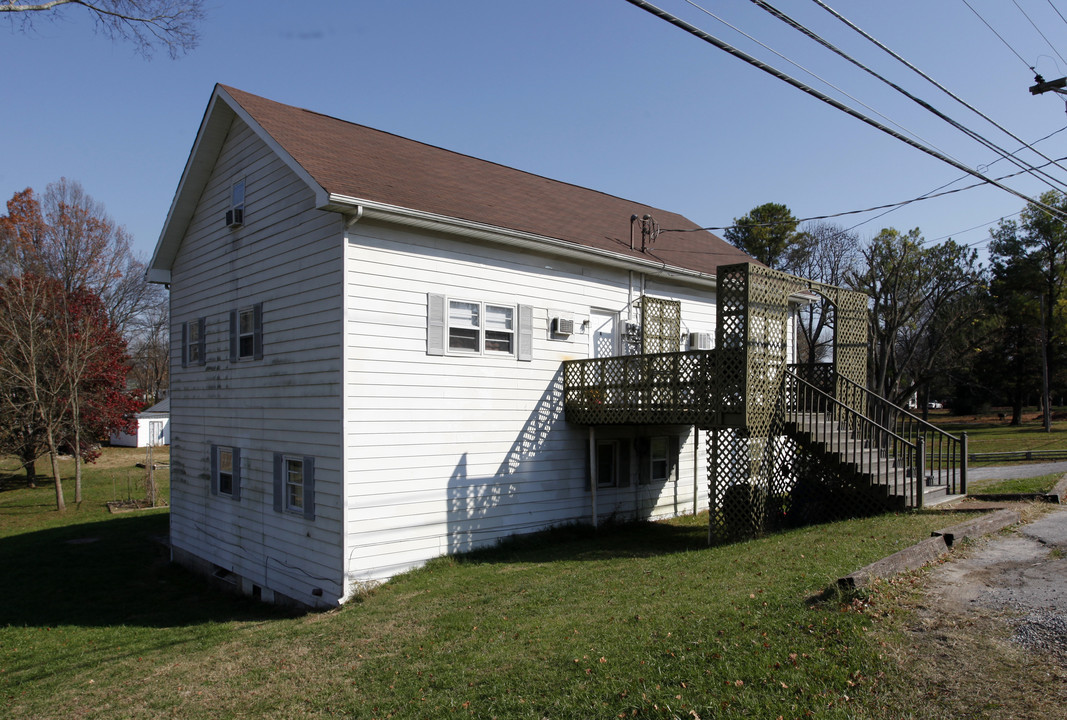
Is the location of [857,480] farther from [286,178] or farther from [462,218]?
[286,178]

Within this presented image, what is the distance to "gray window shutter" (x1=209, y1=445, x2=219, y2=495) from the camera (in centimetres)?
1550

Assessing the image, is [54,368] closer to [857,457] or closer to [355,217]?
[355,217]

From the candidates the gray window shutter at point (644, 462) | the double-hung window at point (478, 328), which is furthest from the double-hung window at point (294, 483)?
the gray window shutter at point (644, 462)

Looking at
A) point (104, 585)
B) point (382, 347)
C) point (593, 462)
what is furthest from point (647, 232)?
point (104, 585)

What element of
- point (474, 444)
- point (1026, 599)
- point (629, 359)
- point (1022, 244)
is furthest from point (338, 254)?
point (1022, 244)

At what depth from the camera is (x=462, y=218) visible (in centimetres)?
1245

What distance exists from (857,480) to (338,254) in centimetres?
921


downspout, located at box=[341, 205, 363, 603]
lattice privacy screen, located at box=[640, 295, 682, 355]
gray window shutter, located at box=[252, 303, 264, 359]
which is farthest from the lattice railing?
gray window shutter, located at box=[252, 303, 264, 359]

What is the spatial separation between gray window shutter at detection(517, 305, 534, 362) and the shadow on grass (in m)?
6.31

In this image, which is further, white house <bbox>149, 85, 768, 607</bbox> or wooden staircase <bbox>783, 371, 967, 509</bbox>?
white house <bbox>149, 85, 768, 607</bbox>

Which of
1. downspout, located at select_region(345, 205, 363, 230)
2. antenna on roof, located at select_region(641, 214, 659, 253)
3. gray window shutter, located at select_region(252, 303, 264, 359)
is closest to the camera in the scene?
downspout, located at select_region(345, 205, 363, 230)

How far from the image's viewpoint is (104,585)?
15656mm

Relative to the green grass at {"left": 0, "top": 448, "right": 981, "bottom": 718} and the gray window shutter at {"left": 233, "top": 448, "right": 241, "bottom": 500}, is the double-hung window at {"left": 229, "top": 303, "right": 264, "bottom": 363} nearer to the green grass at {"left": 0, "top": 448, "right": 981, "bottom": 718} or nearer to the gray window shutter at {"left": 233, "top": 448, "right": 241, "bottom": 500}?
the gray window shutter at {"left": 233, "top": 448, "right": 241, "bottom": 500}

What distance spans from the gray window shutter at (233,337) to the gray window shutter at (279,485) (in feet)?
9.11
